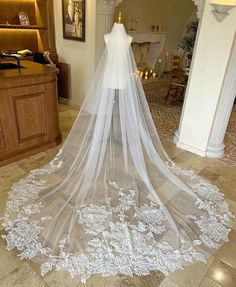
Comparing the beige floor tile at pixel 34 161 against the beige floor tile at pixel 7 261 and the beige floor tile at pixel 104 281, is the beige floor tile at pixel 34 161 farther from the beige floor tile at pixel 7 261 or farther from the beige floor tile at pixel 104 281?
the beige floor tile at pixel 104 281

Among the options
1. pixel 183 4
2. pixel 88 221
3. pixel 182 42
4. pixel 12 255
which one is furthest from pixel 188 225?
pixel 183 4

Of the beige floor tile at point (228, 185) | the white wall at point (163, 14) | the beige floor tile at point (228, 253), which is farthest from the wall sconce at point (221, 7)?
the white wall at point (163, 14)

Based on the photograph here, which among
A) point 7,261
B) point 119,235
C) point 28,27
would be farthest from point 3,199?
point 28,27

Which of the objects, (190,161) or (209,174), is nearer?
(209,174)

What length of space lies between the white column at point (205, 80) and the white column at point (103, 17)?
62.1 inches

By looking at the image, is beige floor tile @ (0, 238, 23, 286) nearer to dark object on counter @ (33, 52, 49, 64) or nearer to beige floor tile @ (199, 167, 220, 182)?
beige floor tile @ (199, 167, 220, 182)

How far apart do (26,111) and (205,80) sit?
218 cm

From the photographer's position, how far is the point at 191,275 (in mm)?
1651

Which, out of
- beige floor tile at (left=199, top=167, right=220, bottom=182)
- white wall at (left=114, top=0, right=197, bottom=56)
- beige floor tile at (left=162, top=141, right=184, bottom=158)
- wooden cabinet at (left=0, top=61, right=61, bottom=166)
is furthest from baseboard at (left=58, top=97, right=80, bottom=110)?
beige floor tile at (left=199, top=167, right=220, bottom=182)

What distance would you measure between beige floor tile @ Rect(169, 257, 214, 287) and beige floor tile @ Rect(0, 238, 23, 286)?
1063mm

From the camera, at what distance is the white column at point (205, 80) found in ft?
8.90

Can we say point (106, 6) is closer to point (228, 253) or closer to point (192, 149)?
point (192, 149)

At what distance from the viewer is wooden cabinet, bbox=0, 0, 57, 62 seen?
4285 mm

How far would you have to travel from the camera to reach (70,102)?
4.87m
